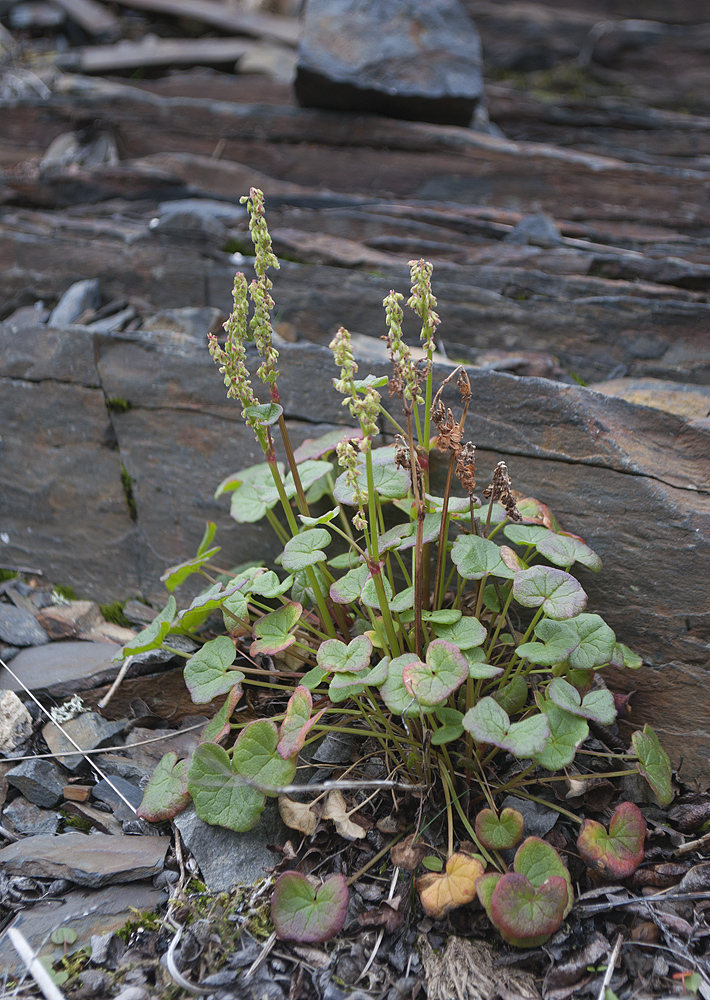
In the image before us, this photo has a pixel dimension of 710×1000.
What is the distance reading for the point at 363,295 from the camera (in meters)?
3.38

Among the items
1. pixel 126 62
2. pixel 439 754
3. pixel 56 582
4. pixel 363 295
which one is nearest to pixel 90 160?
pixel 126 62

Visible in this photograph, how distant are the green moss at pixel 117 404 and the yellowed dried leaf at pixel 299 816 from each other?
198 centimetres

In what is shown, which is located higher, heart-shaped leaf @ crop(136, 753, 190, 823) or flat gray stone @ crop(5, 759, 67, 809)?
heart-shaped leaf @ crop(136, 753, 190, 823)

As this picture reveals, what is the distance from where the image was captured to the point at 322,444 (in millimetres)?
2650

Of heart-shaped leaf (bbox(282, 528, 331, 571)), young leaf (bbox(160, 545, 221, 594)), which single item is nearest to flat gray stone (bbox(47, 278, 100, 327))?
young leaf (bbox(160, 545, 221, 594))

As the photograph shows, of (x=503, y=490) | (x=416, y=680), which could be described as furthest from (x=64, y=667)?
(x=503, y=490)

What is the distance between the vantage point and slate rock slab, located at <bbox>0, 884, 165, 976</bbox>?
1799mm

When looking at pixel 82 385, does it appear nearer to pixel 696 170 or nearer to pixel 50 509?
pixel 50 509

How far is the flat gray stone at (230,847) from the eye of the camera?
1931 millimetres

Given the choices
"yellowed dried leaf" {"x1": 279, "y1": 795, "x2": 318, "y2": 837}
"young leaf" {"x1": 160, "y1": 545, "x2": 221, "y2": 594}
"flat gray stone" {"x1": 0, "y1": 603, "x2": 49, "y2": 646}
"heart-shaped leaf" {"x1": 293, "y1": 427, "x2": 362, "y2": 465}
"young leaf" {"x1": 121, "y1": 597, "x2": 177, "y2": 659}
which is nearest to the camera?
"yellowed dried leaf" {"x1": 279, "y1": 795, "x2": 318, "y2": 837}

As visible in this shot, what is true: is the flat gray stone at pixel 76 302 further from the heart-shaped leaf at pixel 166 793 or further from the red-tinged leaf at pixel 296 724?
the red-tinged leaf at pixel 296 724

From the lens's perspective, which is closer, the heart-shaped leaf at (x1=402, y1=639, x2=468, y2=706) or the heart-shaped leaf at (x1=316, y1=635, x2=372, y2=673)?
the heart-shaped leaf at (x1=402, y1=639, x2=468, y2=706)

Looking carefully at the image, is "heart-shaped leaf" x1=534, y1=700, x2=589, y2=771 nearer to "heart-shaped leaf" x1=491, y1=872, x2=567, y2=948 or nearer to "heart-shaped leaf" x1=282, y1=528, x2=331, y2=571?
"heart-shaped leaf" x1=491, y1=872, x2=567, y2=948

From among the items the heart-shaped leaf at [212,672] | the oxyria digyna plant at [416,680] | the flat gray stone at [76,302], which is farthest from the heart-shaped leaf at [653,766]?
the flat gray stone at [76,302]
